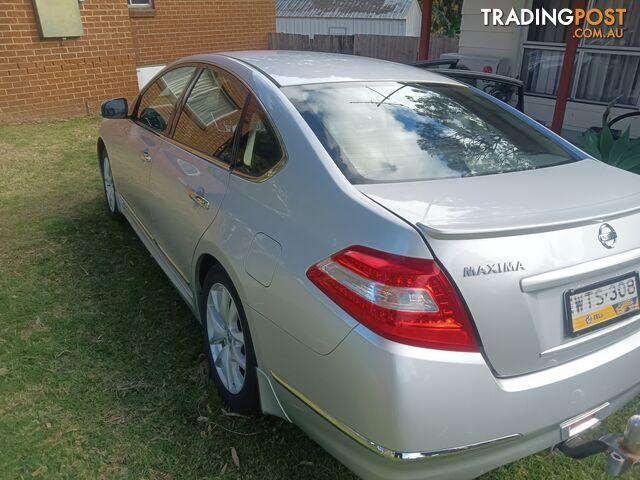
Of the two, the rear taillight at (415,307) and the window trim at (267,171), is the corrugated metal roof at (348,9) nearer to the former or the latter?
the window trim at (267,171)

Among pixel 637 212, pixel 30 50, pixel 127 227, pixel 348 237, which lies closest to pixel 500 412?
pixel 348 237

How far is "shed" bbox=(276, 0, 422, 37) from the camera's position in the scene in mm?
44156

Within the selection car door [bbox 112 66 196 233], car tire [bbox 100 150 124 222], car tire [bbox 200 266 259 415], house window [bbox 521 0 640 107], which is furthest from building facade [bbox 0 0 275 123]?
car tire [bbox 200 266 259 415]

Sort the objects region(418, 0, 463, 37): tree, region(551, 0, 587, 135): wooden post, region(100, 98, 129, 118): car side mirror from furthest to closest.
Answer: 1. region(418, 0, 463, 37): tree
2. region(551, 0, 587, 135): wooden post
3. region(100, 98, 129, 118): car side mirror

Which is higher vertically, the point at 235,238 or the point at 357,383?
the point at 235,238

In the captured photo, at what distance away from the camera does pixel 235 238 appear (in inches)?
91.0

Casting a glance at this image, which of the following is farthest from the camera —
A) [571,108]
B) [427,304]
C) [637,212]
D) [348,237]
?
[571,108]

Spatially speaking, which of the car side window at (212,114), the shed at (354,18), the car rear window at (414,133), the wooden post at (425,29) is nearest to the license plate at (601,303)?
the car rear window at (414,133)

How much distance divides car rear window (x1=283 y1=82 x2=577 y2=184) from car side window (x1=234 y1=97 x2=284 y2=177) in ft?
0.54

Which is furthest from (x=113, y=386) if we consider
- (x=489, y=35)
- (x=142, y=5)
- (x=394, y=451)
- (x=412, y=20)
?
(x=412, y=20)

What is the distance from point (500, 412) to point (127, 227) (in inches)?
157

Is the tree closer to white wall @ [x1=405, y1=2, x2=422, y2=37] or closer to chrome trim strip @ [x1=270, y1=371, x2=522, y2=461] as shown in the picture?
white wall @ [x1=405, y1=2, x2=422, y2=37]

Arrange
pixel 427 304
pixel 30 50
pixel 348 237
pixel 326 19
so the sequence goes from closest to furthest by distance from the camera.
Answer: pixel 427 304
pixel 348 237
pixel 30 50
pixel 326 19

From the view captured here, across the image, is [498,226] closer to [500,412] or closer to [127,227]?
[500,412]
